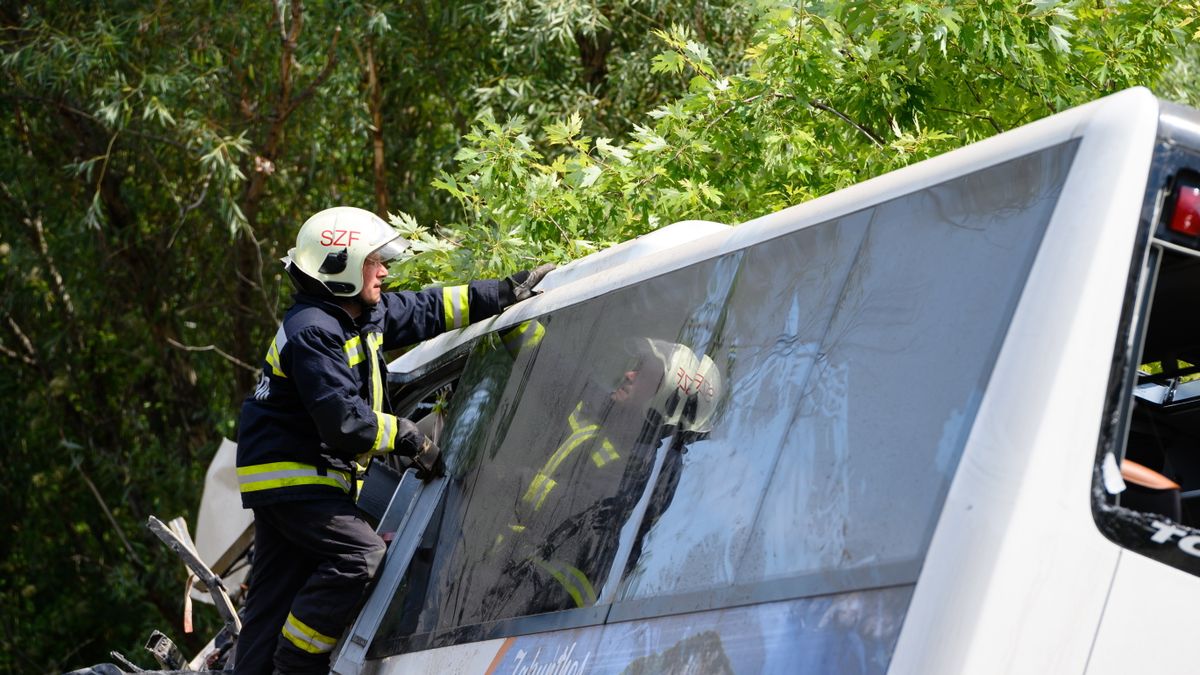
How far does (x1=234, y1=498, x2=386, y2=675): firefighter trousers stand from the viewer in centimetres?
405

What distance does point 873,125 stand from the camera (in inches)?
228

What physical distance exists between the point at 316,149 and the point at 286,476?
8.59 meters

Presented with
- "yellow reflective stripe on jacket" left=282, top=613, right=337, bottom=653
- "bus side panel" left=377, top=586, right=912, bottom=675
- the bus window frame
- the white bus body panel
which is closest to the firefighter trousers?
"yellow reflective stripe on jacket" left=282, top=613, right=337, bottom=653

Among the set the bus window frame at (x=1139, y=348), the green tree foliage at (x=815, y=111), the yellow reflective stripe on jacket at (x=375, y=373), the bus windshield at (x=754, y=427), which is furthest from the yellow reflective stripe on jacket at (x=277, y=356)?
the bus window frame at (x=1139, y=348)

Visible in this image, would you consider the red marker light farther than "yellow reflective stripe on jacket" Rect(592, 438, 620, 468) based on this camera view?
No

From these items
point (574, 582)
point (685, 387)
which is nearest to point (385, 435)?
point (574, 582)

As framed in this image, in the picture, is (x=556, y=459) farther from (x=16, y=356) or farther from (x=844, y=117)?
(x=16, y=356)

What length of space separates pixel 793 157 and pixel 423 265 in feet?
5.47

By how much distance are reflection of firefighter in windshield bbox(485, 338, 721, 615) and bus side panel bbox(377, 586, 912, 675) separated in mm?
124

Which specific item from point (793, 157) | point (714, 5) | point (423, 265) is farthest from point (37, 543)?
point (793, 157)

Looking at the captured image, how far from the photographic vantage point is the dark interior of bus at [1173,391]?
317 centimetres

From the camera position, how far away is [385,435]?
4055mm

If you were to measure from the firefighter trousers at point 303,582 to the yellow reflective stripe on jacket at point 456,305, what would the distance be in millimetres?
655

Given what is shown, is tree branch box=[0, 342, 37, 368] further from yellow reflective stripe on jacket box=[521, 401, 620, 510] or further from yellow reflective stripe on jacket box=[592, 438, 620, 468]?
yellow reflective stripe on jacket box=[592, 438, 620, 468]
